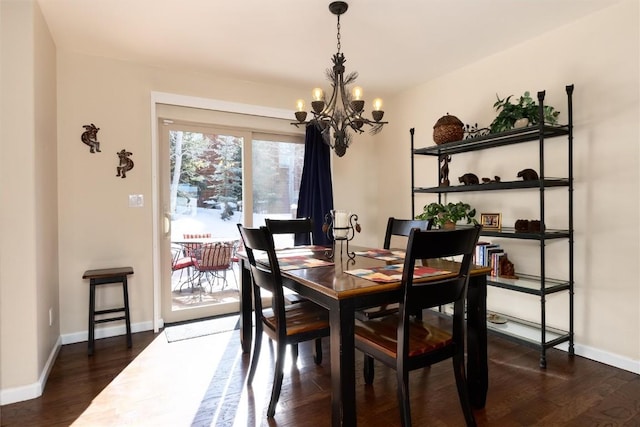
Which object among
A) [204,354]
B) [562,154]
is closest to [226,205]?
[204,354]

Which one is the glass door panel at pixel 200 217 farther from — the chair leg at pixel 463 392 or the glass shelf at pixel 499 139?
the chair leg at pixel 463 392

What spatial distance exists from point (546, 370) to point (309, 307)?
5.43 ft

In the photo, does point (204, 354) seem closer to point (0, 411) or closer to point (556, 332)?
point (0, 411)

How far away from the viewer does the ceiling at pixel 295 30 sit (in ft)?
7.63

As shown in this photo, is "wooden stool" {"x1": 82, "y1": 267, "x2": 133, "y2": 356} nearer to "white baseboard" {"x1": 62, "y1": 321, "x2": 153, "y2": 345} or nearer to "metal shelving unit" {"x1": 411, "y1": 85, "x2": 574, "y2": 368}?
"white baseboard" {"x1": 62, "y1": 321, "x2": 153, "y2": 345}

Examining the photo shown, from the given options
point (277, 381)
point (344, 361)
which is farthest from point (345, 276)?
point (277, 381)

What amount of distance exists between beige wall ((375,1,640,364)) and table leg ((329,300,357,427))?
82.4 inches

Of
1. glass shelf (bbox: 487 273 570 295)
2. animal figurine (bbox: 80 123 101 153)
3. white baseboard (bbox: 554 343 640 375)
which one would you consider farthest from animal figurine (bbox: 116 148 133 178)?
white baseboard (bbox: 554 343 640 375)

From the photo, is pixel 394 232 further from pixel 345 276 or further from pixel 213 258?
pixel 213 258

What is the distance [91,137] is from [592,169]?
394 cm

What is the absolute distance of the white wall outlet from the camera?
10.4ft

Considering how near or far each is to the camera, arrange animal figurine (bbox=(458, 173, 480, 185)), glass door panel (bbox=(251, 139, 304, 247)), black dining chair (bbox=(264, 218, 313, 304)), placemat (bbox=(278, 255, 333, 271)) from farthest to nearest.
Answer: glass door panel (bbox=(251, 139, 304, 247)), animal figurine (bbox=(458, 173, 480, 185)), black dining chair (bbox=(264, 218, 313, 304)), placemat (bbox=(278, 255, 333, 271))

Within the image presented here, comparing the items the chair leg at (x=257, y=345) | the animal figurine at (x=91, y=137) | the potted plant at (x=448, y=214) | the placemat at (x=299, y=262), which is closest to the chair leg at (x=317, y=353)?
the chair leg at (x=257, y=345)

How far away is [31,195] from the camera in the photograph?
6.84 ft
